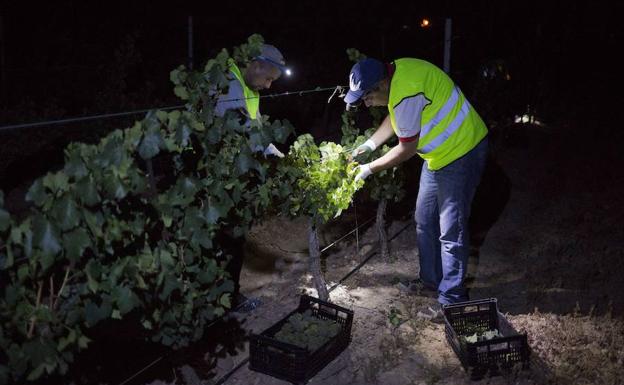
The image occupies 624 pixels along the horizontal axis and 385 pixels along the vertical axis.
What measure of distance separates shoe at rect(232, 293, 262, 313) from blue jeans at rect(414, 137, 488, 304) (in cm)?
Answer: 142

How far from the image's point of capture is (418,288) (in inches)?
184

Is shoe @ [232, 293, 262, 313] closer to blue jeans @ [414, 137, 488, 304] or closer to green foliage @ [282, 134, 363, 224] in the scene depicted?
green foliage @ [282, 134, 363, 224]

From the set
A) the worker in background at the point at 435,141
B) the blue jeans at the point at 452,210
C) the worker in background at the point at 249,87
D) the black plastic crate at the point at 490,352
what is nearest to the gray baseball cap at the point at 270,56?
the worker in background at the point at 249,87

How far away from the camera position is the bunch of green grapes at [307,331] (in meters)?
3.63

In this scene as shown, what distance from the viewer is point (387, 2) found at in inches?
671

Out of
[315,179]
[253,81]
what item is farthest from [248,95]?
[315,179]

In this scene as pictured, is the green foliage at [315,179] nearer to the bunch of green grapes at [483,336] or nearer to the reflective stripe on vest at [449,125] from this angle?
the reflective stripe on vest at [449,125]

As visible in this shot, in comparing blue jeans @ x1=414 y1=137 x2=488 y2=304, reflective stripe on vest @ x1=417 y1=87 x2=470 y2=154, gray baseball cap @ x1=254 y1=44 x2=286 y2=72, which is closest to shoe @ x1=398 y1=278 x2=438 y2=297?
blue jeans @ x1=414 y1=137 x2=488 y2=304

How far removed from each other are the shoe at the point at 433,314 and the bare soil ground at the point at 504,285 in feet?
0.17

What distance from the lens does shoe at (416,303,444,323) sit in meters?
4.21

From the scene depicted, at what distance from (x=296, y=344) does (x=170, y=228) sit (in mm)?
1300

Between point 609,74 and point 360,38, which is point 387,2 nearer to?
point 360,38

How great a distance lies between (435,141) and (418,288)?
1377 millimetres

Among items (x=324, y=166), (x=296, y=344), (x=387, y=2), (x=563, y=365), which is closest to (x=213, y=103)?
(x=324, y=166)
